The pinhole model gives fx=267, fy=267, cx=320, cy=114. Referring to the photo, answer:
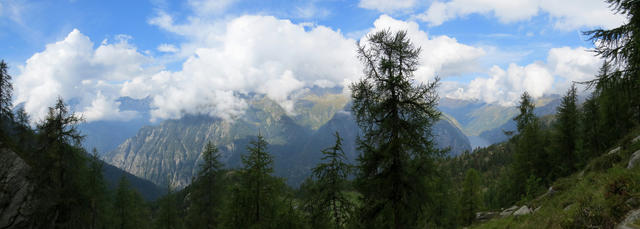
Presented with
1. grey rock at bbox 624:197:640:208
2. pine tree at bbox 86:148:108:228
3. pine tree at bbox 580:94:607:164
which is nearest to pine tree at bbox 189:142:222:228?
pine tree at bbox 86:148:108:228

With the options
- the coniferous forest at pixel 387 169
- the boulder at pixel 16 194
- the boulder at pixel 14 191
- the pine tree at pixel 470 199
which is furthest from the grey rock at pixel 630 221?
the boulder at pixel 14 191

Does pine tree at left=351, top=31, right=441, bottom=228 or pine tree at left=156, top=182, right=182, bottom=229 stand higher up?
pine tree at left=351, top=31, right=441, bottom=228

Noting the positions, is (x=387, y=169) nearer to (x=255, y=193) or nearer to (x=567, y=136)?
(x=255, y=193)

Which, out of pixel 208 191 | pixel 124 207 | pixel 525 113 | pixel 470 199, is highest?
pixel 525 113

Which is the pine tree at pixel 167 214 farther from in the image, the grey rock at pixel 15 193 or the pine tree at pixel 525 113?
the pine tree at pixel 525 113

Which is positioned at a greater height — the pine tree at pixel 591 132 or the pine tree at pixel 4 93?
the pine tree at pixel 4 93

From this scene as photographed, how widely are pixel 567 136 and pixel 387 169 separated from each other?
28668 mm

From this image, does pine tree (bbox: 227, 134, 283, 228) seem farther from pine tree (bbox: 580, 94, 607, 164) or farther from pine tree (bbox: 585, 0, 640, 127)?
pine tree (bbox: 580, 94, 607, 164)

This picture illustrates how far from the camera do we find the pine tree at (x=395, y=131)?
38.7ft

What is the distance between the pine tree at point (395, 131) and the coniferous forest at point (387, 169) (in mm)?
48

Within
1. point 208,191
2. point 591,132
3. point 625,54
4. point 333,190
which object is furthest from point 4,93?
point 591,132

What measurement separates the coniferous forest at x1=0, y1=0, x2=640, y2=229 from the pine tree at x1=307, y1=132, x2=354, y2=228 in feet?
0.18

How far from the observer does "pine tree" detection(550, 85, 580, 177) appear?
94.1 ft

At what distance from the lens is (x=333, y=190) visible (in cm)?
1305
